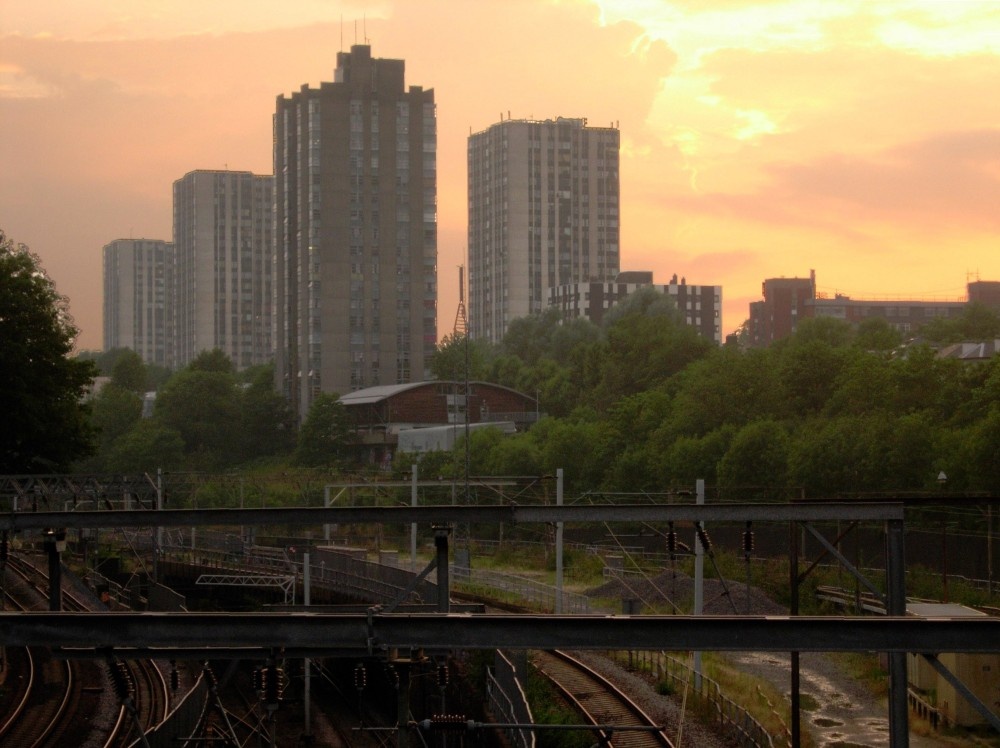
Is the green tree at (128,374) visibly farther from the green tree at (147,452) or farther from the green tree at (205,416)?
the green tree at (147,452)

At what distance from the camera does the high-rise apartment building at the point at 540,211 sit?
164875mm

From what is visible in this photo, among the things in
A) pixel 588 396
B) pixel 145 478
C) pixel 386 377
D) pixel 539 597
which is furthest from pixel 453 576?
pixel 386 377

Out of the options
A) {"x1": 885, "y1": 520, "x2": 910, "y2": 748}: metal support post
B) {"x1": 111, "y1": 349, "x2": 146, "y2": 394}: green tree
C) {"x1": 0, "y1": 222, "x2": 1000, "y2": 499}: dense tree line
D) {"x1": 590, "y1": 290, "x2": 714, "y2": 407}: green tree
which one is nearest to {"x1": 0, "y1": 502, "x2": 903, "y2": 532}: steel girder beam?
{"x1": 885, "y1": 520, "x2": 910, "y2": 748}: metal support post

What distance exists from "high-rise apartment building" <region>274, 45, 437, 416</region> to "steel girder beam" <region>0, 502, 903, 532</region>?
78326mm

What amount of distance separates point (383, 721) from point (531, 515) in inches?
633

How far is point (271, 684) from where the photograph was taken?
10453 millimetres

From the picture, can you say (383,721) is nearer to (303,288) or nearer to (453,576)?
(453,576)

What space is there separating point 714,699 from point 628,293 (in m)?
136

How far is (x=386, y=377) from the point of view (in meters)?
98.4

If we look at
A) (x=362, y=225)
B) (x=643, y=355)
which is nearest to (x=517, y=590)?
(x=643, y=355)

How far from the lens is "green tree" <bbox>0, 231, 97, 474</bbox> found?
1736 inches

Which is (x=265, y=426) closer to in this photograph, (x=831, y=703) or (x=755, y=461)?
(x=755, y=461)

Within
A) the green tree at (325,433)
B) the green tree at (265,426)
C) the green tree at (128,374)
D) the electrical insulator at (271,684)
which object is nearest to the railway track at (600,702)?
the electrical insulator at (271,684)

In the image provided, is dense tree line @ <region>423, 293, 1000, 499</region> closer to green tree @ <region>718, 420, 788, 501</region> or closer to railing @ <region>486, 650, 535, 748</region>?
green tree @ <region>718, 420, 788, 501</region>
